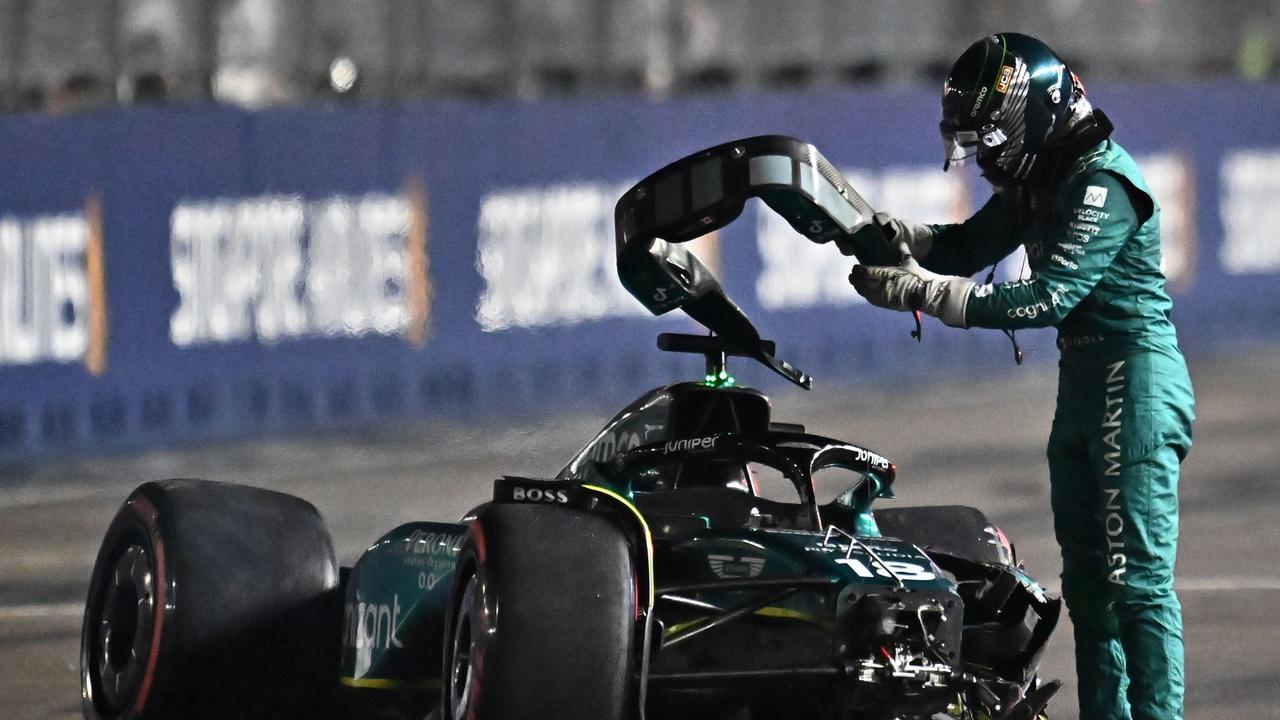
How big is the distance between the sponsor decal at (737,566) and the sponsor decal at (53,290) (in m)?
6.62

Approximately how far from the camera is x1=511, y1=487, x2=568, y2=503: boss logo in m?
5.32

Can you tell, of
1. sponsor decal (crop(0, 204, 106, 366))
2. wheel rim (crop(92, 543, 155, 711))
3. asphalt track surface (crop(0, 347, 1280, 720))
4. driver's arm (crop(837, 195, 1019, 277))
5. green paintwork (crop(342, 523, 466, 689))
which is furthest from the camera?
sponsor decal (crop(0, 204, 106, 366))


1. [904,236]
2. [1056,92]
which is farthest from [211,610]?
[1056,92]

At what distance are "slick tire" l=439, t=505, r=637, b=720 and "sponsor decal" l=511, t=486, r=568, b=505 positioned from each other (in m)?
0.18

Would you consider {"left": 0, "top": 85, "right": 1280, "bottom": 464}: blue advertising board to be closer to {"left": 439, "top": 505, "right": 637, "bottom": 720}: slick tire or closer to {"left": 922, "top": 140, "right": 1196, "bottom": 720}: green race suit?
{"left": 922, "top": 140, "right": 1196, "bottom": 720}: green race suit

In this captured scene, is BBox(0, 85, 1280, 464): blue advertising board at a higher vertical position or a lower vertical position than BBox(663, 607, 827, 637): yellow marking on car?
higher

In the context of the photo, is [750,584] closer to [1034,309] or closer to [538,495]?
[538,495]

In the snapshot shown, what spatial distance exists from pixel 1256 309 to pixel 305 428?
624 cm

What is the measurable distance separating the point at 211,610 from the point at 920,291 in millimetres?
2095

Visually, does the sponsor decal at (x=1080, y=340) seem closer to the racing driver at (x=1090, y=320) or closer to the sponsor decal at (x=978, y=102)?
the racing driver at (x=1090, y=320)

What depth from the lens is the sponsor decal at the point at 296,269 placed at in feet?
37.8

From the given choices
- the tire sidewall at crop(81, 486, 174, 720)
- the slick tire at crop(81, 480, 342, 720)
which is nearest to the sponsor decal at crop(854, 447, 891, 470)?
the slick tire at crop(81, 480, 342, 720)

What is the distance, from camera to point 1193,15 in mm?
14570

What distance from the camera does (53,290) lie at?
440 inches
